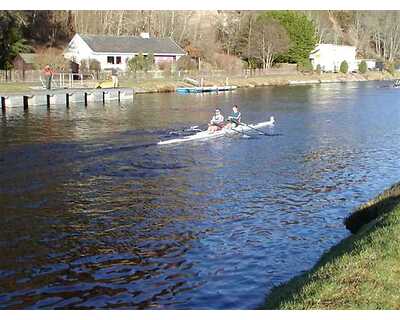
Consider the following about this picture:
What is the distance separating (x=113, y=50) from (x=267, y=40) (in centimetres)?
2952

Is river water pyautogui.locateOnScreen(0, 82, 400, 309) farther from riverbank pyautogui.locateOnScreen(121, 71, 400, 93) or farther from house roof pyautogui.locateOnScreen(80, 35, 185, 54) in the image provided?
house roof pyautogui.locateOnScreen(80, 35, 185, 54)

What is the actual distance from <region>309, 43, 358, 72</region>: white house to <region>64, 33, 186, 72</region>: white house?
1628 inches

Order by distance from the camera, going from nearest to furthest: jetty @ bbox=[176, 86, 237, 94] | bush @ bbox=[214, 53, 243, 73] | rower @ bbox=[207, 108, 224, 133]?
rower @ bbox=[207, 108, 224, 133] < jetty @ bbox=[176, 86, 237, 94] < bush @ bbox=[214, 53, 243, 73]

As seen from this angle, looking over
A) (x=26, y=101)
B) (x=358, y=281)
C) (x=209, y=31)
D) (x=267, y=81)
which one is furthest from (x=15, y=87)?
(x=358, y=281)

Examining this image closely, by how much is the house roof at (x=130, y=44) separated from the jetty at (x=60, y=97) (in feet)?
86.2

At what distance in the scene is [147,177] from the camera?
76.1 feet

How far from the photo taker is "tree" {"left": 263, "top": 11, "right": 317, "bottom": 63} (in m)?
107

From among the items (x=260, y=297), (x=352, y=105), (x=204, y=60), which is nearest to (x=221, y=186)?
(x=260, y=297)

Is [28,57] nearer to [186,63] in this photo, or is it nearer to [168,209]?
[186,63]

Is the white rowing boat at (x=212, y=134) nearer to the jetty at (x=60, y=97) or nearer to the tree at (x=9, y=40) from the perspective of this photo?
the jetty at (x=60, y=97)

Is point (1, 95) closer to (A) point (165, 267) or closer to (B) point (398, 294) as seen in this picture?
(A) point (165, 267)

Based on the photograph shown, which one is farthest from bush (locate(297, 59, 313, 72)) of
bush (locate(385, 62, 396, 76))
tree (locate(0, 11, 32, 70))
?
tree (locate(0, 11, 32, 70))

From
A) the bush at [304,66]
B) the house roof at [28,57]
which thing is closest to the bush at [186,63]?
the house roof at [28,57]

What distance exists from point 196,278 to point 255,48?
92.5 metres
